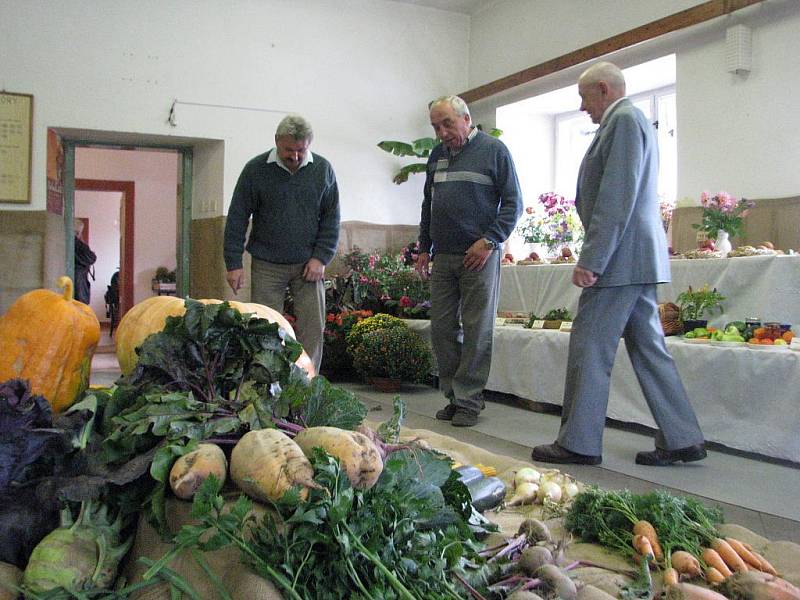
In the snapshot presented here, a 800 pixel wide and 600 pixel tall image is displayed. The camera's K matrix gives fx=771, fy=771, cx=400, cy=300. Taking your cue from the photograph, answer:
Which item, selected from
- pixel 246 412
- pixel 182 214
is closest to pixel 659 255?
pixel 246 412

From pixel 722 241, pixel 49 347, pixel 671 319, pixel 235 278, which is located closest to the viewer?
pixel 49 347

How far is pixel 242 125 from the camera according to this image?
313 inches

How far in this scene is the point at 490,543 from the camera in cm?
173

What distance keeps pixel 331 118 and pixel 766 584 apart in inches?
296

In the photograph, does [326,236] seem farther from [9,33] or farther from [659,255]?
[9,33]

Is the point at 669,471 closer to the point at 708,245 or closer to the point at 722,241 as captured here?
the point at 708,245

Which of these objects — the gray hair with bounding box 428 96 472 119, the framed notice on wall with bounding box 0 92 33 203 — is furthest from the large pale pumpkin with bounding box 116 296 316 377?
the framed notice on wall with bounding box 0 92 33 203

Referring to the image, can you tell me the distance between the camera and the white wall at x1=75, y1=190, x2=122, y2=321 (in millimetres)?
14977

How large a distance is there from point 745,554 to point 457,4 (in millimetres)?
8215

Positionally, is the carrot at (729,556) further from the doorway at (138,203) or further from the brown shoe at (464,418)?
the doorway at (138,203)

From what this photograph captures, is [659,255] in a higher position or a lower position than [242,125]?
lower

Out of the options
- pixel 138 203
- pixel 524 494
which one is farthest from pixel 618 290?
pixel 138 203

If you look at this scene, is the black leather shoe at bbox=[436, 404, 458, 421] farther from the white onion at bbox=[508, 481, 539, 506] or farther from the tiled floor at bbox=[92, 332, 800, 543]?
the white onion at bbox=[508, 481, 539, 506]

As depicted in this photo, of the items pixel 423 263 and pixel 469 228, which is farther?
pixel 423 263
